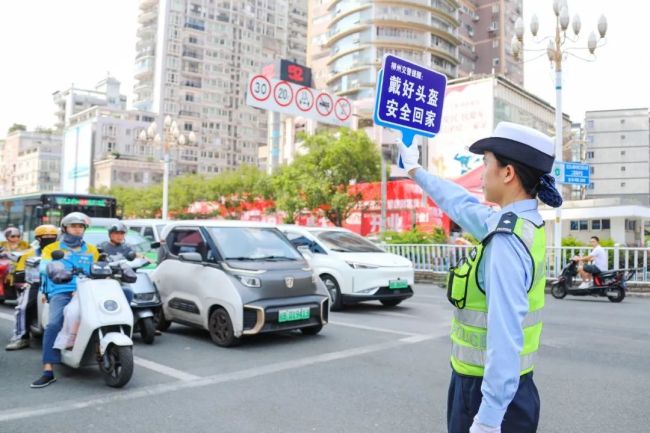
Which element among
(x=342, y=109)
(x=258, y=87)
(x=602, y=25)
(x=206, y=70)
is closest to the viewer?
(x=602, y=25)

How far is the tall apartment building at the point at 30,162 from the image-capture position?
114125mm

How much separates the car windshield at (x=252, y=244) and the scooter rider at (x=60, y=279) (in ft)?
6.58

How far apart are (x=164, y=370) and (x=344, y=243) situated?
5.79 meters

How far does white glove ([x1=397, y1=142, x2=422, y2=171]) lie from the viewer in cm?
264

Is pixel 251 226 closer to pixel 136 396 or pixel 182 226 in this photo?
pixel 182 226

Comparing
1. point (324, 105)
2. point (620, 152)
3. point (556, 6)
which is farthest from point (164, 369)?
point (620, 152)

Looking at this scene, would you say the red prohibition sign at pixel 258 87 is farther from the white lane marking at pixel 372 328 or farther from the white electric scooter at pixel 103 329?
the white electric scooter at pixel 103 329

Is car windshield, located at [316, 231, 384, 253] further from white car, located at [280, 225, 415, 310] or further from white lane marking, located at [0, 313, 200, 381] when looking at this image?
white lane marking, located at [0, 313, 200, 381]

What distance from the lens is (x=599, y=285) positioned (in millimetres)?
13281

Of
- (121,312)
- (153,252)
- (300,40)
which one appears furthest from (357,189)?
(300,40)

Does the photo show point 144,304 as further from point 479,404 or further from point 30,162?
point 30,162

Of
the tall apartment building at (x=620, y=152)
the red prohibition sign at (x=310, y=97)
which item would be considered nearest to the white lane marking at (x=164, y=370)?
the red prohibition sign at (x=310, y=97)

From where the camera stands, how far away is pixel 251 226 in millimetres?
8297

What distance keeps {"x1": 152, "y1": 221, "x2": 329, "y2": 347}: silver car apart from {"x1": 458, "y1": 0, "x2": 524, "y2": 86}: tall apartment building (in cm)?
7620
